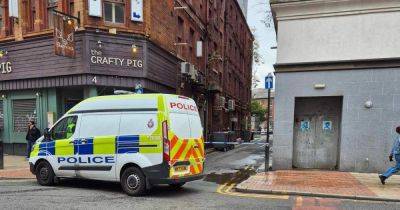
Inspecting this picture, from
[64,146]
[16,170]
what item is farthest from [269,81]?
[16,170]

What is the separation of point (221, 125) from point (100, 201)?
2479 centimetres

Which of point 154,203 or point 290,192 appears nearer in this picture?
point 154,203

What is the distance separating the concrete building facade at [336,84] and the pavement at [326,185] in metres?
0.93

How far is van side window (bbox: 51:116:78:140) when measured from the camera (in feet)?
31.0

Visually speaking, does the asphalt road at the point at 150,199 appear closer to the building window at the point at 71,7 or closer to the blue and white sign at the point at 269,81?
the blue and white sign at the point at 269,81

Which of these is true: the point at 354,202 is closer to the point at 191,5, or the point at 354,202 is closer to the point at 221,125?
the point at 191,5

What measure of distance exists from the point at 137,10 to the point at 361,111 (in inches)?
395

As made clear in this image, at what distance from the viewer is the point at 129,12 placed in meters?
16.1

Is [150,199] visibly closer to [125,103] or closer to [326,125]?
[125,103]

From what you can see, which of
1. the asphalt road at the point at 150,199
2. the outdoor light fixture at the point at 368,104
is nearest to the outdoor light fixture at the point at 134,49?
the asphalt road at the point at 150,199

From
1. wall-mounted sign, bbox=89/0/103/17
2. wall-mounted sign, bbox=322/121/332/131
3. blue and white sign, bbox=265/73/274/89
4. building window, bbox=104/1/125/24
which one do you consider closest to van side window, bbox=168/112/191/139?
blue and white sign, bbox=265/73/274/89

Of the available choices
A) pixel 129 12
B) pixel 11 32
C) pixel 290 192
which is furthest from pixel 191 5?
pixel 290 192

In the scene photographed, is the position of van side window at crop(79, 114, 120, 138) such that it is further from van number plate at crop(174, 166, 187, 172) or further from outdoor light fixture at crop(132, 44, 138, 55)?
outdoor light fixture at crop(132, 44, 138, 55)

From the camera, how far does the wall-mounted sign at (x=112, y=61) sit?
15.0 m
